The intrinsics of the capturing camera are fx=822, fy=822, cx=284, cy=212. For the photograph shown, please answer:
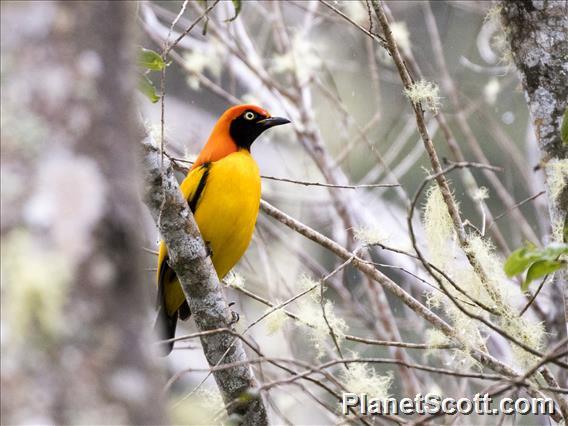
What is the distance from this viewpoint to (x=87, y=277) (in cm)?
124

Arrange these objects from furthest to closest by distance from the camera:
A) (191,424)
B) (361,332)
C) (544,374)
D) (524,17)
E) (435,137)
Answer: (435,137), (361,332), (524,17), (544,374), (191,424)

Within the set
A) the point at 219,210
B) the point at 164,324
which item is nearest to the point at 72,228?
the point at 219,210

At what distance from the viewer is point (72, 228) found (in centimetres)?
127

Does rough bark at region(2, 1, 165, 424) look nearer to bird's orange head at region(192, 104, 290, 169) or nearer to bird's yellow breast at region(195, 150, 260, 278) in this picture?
bird's yellow breast at region(195, 150, 260, 278)

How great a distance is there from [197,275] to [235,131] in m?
1.75

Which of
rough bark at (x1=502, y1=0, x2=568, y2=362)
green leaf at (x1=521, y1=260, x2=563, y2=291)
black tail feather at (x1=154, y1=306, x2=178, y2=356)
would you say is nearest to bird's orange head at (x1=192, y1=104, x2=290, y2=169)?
black tail feather at (x1=154, y1=306, x2=178, y2=356)

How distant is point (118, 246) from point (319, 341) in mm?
2337

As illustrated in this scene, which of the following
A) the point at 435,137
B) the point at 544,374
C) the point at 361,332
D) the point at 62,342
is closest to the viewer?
the point at 62,342

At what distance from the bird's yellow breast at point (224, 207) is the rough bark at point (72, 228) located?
3.02 metres

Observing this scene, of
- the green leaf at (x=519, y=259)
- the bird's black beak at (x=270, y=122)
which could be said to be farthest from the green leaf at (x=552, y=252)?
the bird's black beak at (x=270, y=122)

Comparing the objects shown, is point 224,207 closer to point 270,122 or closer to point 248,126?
point 248,126

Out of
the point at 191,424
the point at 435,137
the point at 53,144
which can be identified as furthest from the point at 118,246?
the point at 435,137

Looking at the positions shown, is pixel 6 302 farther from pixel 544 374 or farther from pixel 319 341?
pixel 544 374

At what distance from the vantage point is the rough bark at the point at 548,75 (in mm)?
3473
